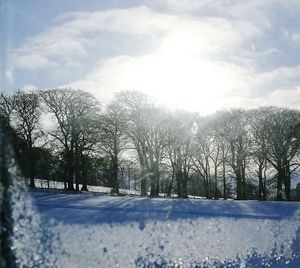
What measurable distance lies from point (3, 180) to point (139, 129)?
4772cm

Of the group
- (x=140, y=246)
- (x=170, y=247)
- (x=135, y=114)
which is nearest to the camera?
(x=140, y=246)

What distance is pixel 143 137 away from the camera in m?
55.7

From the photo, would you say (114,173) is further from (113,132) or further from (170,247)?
(170,247)

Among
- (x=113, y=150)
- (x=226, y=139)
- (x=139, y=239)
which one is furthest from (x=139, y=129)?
(x=139, y=239)

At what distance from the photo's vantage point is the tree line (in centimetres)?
5553

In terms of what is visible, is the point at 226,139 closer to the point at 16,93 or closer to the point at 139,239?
the point at 16,93

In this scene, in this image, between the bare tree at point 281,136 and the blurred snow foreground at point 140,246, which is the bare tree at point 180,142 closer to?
the bare tree at point 281,136

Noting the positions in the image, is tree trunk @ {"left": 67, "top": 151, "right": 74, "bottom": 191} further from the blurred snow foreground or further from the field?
the blurred snow foreground

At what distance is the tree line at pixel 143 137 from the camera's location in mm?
55531

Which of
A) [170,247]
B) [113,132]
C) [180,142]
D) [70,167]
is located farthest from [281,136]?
[170,247]

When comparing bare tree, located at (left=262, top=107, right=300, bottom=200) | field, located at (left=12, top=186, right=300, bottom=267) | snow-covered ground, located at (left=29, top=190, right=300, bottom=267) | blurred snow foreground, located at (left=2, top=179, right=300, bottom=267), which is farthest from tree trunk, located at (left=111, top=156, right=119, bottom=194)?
blurred snow foreground, located at (left=2, top=179, right=300, bottom=267)

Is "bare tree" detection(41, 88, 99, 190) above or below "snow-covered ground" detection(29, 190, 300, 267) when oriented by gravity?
above

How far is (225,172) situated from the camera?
6631cm

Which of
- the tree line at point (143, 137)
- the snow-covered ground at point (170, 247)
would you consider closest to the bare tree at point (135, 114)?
the tree line at point (143, 137)
